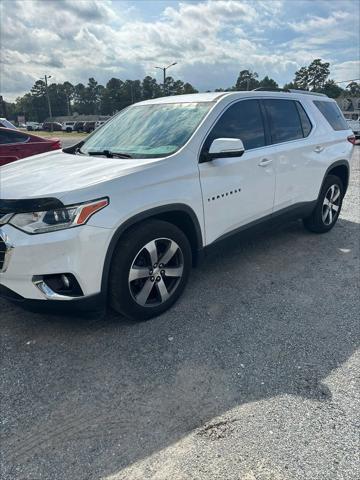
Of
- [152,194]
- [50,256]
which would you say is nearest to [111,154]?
[152,194]

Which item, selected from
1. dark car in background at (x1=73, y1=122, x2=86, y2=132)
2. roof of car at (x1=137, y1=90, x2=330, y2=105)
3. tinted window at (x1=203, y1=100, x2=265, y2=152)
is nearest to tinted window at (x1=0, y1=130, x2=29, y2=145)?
roof of car at (x1=137, y1=90, x2=330, y2=105)

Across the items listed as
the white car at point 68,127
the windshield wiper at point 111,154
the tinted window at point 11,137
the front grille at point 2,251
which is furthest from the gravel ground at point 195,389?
the white car at point 68,127

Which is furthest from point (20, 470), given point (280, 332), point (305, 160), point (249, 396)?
point (305, 160)

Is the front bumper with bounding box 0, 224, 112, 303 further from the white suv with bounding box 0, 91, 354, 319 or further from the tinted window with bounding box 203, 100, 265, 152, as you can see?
the tinted window with bounding box 203, 100, 265, 152

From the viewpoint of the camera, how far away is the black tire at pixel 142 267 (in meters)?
2.85

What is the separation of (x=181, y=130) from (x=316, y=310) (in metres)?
1.99

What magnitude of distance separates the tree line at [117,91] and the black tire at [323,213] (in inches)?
2709

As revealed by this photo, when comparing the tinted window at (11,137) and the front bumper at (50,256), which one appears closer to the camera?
the front bumper at (50,256)

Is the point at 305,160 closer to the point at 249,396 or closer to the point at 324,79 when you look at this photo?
the point at 249,396

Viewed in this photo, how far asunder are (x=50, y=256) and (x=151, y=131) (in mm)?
1659

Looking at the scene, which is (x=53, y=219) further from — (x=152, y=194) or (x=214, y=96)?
(x=214, y=96)

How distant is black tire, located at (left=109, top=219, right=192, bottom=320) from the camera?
285cm

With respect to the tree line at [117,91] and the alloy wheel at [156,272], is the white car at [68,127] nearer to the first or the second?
the tree line at [117,91]

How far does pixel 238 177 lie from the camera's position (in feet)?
12.0
